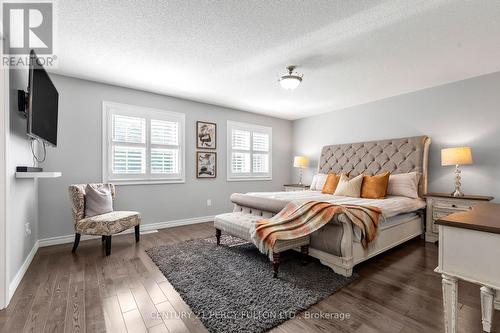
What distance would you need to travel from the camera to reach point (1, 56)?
1.78 m

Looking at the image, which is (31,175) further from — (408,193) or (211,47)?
(408,193)

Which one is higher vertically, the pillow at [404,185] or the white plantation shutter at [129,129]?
the white plantation shutter at [129,129]

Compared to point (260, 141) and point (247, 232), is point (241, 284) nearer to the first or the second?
point (247, 232)

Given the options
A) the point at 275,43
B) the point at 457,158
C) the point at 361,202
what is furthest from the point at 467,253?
the point at 457,158

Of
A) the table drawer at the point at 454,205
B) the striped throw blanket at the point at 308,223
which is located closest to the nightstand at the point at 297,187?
the table drawer at the point at 454,205

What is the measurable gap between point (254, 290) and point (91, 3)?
112 inches

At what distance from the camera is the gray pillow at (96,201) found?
10.1 feet

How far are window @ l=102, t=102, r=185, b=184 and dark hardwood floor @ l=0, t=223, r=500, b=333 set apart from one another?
5.02 ft

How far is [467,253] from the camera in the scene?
1.09m

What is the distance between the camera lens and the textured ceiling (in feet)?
6.52

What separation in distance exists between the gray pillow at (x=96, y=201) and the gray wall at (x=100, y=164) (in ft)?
1.83

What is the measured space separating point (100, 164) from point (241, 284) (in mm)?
3028

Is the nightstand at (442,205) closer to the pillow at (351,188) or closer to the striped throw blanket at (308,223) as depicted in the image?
the pillow at (351,188)

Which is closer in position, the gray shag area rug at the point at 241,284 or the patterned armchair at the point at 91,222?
the gray shag area rug at the point at 241,284
